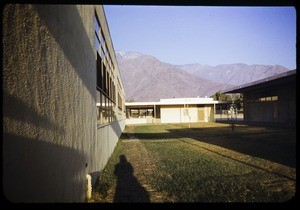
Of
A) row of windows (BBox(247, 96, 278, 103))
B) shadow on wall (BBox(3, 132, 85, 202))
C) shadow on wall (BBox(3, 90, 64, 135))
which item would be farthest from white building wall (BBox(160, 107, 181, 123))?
shadow on wall (BBox(3, 90, 64, 135))

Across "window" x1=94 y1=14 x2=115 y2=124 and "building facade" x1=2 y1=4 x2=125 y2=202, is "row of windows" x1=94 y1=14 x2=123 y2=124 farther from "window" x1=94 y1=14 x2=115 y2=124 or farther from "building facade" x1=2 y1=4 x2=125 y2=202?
"building facade" x1=2 y1=4 x2=125 y2=202

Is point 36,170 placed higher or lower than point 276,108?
lower

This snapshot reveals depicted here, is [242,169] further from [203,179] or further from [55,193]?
[55,193]

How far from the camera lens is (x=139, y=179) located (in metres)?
6.60

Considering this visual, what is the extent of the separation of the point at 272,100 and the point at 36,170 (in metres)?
29.1

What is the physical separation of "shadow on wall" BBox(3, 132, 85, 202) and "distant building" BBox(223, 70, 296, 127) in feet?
63.9

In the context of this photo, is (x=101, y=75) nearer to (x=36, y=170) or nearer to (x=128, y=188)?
(x=128, y=188)

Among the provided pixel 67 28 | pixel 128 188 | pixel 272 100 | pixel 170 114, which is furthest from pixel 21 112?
pixel 170 114

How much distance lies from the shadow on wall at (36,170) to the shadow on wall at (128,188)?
1829mm

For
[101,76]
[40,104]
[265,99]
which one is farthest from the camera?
[265,99]

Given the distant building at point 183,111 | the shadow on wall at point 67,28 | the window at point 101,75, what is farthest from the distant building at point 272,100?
the shadow on wall at point 67,28

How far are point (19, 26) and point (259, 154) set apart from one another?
9300 mm

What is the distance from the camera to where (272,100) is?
27.4 metres

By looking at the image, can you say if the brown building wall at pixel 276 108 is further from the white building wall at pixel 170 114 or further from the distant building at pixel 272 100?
the white building wall at pixel 170 114
